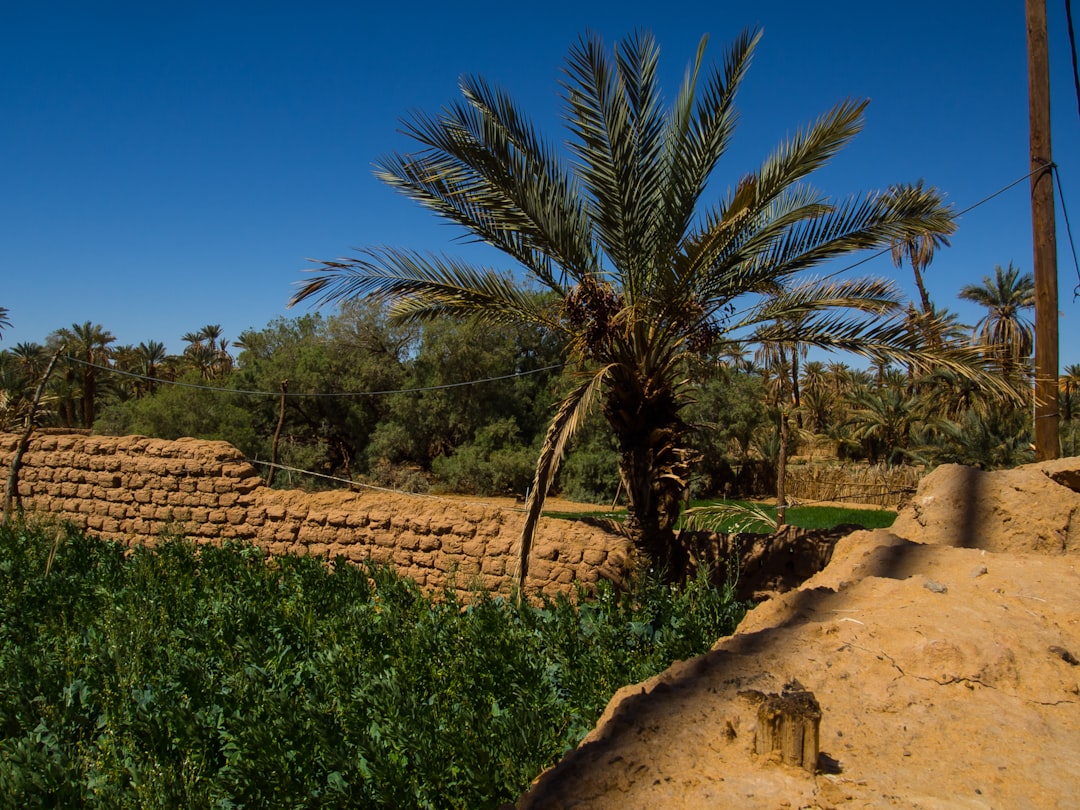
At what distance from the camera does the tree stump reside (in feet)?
7.35

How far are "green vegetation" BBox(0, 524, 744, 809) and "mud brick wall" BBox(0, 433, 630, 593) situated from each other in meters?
0.62

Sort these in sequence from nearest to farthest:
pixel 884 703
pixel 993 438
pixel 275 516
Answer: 1. pixel 884 703
2. pixel 275 516
3. pixel 993 438

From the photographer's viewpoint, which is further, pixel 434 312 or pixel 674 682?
pixel 434 312

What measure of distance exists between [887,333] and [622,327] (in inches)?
86.8

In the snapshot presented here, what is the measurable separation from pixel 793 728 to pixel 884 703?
76cm

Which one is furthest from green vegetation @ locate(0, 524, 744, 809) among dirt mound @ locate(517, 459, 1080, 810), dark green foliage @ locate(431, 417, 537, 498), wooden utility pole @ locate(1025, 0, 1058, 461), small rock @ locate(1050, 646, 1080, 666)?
dark green foliage @ locate(431, 417, 537, 498)

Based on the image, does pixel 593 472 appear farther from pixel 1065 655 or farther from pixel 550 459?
pixel 1065 655

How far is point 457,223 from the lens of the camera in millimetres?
6934

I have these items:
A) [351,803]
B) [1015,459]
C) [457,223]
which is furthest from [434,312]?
[1015,459]

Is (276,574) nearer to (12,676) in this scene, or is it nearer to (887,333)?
(12,676)

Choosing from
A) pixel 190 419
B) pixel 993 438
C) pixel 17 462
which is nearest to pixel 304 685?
pixel 17 462

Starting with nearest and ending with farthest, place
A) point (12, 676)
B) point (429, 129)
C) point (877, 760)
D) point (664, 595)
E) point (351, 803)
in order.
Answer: point (877, 760) < point (351, 803) < point (12, 676) < point (664, 595) < point (429, 129)

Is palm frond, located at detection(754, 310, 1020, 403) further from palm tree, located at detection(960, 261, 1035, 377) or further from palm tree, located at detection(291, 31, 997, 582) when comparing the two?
palm tree, located at detection(960, 261, 1035, 377)

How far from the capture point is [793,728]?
7.41ft
